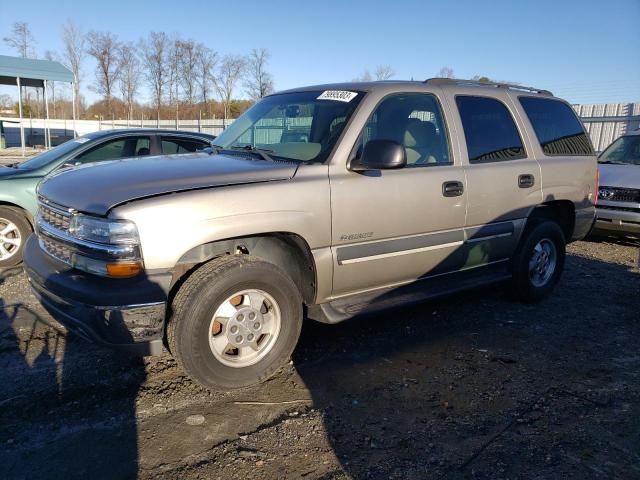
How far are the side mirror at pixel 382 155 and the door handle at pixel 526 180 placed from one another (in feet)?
5.49

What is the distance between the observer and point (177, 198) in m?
2.89

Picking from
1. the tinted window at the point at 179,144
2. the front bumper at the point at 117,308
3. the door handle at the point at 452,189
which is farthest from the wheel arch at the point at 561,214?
the tinted window at the point at 179,144

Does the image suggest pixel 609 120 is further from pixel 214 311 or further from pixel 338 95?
pixel 214 311

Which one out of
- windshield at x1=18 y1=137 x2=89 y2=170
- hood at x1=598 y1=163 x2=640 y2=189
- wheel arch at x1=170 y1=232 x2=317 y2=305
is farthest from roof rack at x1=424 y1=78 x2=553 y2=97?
windshield at x1=18 y1=137 x2=89 y2=170

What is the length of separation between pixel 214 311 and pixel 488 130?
117 inches

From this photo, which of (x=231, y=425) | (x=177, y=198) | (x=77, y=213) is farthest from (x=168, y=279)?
(x=231, y=425)

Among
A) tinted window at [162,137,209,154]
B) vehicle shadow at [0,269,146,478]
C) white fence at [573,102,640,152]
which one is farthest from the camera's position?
white fence at [573,102,640,152]

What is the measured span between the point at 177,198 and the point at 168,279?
1.53 ft

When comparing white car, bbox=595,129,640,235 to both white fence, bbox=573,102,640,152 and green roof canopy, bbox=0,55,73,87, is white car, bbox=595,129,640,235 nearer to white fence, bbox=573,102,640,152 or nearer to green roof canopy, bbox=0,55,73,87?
white fence, bbox=573,102,640,152

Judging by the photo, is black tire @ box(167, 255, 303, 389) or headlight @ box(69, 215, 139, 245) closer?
headlight @ box(69, 215, 139, 245)

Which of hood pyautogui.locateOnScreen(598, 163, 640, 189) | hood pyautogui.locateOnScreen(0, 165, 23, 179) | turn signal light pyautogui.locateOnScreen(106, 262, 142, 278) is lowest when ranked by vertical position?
turn signal light pyautogui.locateOnScreen(106, 262, 142, 278)

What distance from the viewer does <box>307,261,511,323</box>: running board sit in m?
3.64

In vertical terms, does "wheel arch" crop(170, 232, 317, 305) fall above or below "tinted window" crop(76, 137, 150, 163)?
below

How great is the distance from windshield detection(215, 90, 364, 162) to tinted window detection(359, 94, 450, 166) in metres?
0.25
